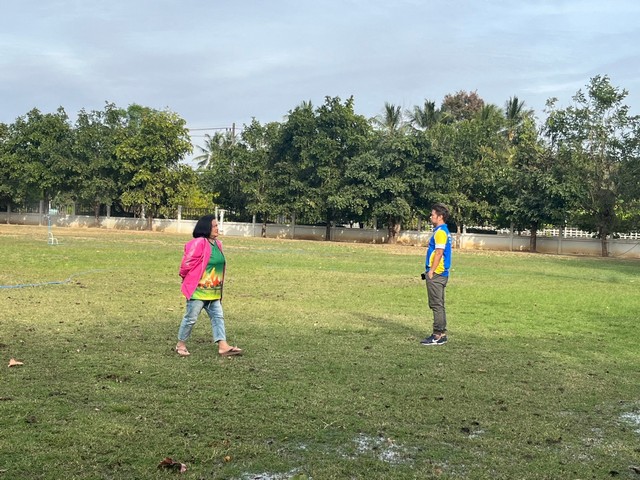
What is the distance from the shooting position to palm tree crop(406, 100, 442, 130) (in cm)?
5212

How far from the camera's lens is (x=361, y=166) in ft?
137

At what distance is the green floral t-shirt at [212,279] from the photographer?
6992 mm

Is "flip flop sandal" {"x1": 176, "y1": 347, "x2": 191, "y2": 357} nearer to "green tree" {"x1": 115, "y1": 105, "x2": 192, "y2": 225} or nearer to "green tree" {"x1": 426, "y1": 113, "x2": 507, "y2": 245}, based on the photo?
"green tree" {"x1": 426, "y1": 113, "x2": 507, "y2": 245}

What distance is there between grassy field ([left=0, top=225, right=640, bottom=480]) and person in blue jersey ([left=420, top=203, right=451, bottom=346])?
28 centimetres

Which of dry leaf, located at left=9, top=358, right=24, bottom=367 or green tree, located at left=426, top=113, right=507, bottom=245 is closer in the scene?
dry leaf, located at left=9, top=358, right=24, bottom=367

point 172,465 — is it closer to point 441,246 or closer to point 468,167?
point 441,246

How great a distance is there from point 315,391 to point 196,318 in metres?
1.96

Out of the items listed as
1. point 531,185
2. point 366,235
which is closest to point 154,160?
point 366,235

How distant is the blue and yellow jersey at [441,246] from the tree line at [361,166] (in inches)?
1169

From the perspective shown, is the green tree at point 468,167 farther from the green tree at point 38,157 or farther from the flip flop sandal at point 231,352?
the flip flop sandal at point 231,352

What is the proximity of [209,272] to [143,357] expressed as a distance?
118cm

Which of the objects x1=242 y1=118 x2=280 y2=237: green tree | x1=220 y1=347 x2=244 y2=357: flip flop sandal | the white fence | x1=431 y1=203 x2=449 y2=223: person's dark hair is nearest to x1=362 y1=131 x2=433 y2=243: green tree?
the white fence

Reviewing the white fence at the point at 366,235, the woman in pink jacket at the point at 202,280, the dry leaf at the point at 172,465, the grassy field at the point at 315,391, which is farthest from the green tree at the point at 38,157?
the dry leaf at the point at 172,465

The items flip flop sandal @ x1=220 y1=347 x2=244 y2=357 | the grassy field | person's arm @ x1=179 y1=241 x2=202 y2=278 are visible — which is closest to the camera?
the grassy field
